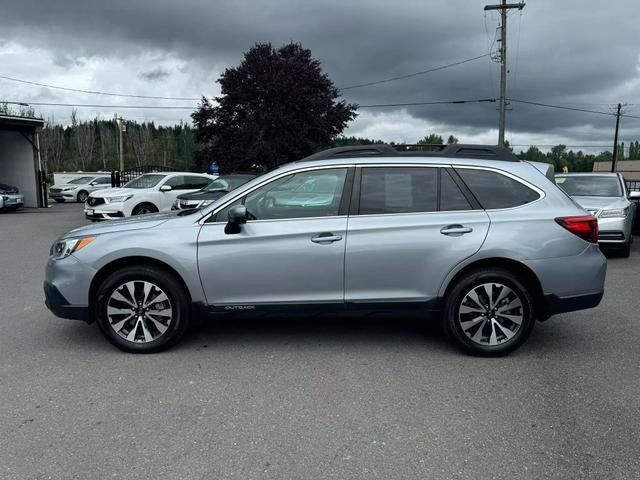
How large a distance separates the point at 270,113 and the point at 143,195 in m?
15.7

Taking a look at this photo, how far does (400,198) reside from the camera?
4.51 meters

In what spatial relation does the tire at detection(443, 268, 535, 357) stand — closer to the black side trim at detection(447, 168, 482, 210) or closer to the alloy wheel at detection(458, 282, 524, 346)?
the alloy wheel at detection(458, 282, 524, 346)

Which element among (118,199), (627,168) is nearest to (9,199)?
(118,199)

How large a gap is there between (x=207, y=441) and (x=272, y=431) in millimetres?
391

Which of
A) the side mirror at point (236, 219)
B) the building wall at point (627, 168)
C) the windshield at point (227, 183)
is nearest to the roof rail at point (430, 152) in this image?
the side mirror at point (236, 219)

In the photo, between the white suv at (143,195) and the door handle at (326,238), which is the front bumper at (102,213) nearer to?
the white suv at (143,195)

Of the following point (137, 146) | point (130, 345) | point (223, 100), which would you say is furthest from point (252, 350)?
point (137, 146)

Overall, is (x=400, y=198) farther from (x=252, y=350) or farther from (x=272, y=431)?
(x=272, y=431)

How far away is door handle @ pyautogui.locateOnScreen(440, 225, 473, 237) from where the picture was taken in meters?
4.34

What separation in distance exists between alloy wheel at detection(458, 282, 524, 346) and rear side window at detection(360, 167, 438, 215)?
825 mm

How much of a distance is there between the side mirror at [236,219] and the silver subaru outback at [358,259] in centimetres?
2

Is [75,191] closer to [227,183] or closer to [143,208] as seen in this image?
[143,208]

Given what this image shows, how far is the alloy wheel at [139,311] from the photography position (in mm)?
4426

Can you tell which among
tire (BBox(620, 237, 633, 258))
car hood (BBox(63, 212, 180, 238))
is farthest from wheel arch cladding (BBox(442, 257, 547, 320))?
tire (BBox(620, 237, 633, 258))
